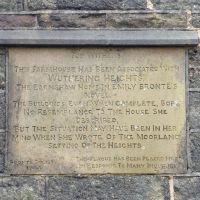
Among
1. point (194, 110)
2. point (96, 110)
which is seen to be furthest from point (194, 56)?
point (96, 110)

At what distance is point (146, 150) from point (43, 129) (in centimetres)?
72

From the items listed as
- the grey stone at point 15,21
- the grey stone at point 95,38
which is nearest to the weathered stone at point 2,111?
the grey stone at point 95,38

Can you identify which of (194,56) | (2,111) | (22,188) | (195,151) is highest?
(194,56)

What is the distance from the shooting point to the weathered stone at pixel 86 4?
4008mm

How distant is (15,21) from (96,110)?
0.84 m

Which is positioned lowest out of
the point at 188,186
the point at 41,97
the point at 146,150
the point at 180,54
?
the point at 188,186

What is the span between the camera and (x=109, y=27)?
3.99 metres

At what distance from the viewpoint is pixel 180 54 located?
398 cm

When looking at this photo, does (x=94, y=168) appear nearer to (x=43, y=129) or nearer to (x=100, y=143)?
(x=100, y=143)

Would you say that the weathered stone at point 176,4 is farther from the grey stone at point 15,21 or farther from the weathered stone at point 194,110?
the grey stone at point 15,21

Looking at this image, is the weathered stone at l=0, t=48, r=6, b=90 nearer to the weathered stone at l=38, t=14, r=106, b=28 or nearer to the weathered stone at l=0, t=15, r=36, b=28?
the weathered stone at l=0, t=15, r=36, b=28

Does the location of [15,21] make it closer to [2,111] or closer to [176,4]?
[2,111]

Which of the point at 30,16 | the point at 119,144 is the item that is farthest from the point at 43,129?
the point at 30,16

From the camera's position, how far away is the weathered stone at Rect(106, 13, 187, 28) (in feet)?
13.1
